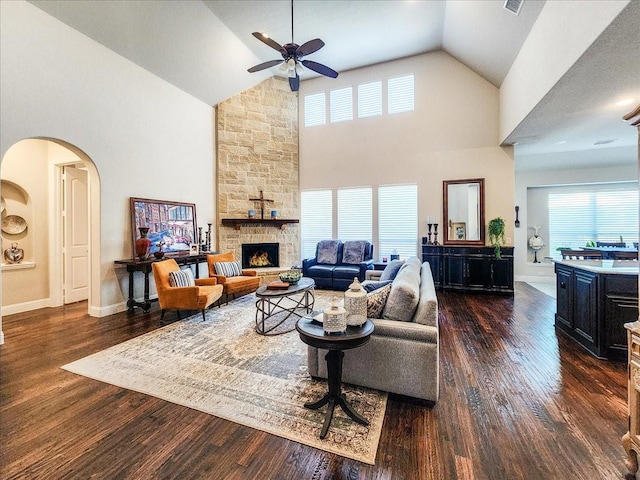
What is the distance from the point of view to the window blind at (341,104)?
730cm

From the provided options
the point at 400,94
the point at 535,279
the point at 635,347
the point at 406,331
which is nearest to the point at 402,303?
the point at 406,331

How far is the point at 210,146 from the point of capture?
6.81 m

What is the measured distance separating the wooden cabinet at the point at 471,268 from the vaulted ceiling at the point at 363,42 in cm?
231

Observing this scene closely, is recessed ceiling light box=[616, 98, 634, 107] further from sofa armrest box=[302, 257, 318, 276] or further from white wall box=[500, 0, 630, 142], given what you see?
sofa armrest box=[302, 257, 318, 276]

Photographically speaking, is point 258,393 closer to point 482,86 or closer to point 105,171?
point 105,171

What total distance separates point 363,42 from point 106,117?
16.5 ft

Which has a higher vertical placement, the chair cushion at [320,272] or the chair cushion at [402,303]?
the chair cushion at [402,303]

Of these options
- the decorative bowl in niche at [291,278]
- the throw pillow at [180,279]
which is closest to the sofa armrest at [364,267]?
the decorative bowl in niche at [291,278]

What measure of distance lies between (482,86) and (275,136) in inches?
190

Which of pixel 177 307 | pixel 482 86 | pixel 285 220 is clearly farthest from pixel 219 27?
pixel 482 86

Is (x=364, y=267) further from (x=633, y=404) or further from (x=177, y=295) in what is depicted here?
(x=633, y=404)

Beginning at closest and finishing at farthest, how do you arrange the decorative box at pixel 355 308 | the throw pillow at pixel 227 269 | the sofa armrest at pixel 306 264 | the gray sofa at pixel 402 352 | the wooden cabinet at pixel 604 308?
the decorative box at pixel 355 308 → the gray sofa at pixel 402 352 → the wooden cabinet at pixel 604 308 → the throw pillow at pixel 227 269 → the sofa armrest at pixel 306 264

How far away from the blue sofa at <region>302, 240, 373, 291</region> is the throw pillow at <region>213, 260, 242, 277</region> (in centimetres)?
155

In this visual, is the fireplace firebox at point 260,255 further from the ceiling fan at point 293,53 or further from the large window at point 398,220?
the ceiling fan at point 293,53
